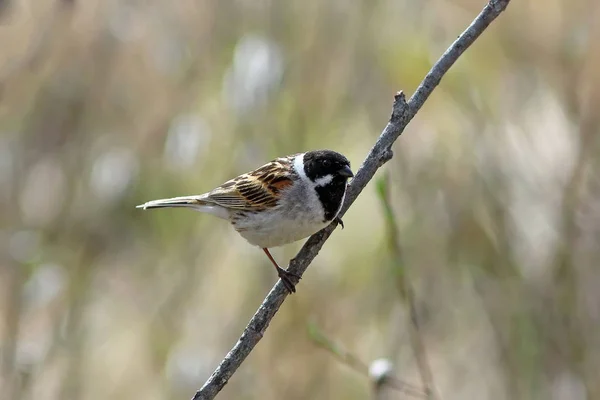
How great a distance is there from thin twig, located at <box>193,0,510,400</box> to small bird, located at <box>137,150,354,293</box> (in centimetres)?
37

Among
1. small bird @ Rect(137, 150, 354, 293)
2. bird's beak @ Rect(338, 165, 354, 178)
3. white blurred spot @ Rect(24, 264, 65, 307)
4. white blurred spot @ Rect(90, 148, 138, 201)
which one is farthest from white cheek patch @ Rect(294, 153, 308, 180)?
white blurred spot @ Rect(24, 264, 65, 307)

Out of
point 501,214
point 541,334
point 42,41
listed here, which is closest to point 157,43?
point 42,41

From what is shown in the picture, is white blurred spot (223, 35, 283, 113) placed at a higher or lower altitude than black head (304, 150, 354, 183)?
higher

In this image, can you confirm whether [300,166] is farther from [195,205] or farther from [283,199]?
[195,205]

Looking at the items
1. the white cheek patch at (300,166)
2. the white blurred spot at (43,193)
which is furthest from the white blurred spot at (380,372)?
the white blurred spot at (43,193)

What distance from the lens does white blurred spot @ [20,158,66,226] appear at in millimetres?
3926

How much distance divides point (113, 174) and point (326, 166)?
1.61 meters

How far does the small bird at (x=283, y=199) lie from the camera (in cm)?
285

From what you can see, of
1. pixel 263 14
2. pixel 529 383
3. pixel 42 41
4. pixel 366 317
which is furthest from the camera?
pixel 366 317

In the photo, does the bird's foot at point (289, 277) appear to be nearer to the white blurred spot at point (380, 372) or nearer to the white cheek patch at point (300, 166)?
the white blurred spot at point (380, 372)

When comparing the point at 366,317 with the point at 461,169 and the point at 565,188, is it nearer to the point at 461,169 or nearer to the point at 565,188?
the point at 461,169

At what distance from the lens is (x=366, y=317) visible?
416 cm

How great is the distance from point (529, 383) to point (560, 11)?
177cm

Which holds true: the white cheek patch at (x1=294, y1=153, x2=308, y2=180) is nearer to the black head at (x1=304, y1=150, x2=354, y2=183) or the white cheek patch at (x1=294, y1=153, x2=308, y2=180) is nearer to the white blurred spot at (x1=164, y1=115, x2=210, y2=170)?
the black head at (x1=304, y1=150, x2=354, y2=183)
